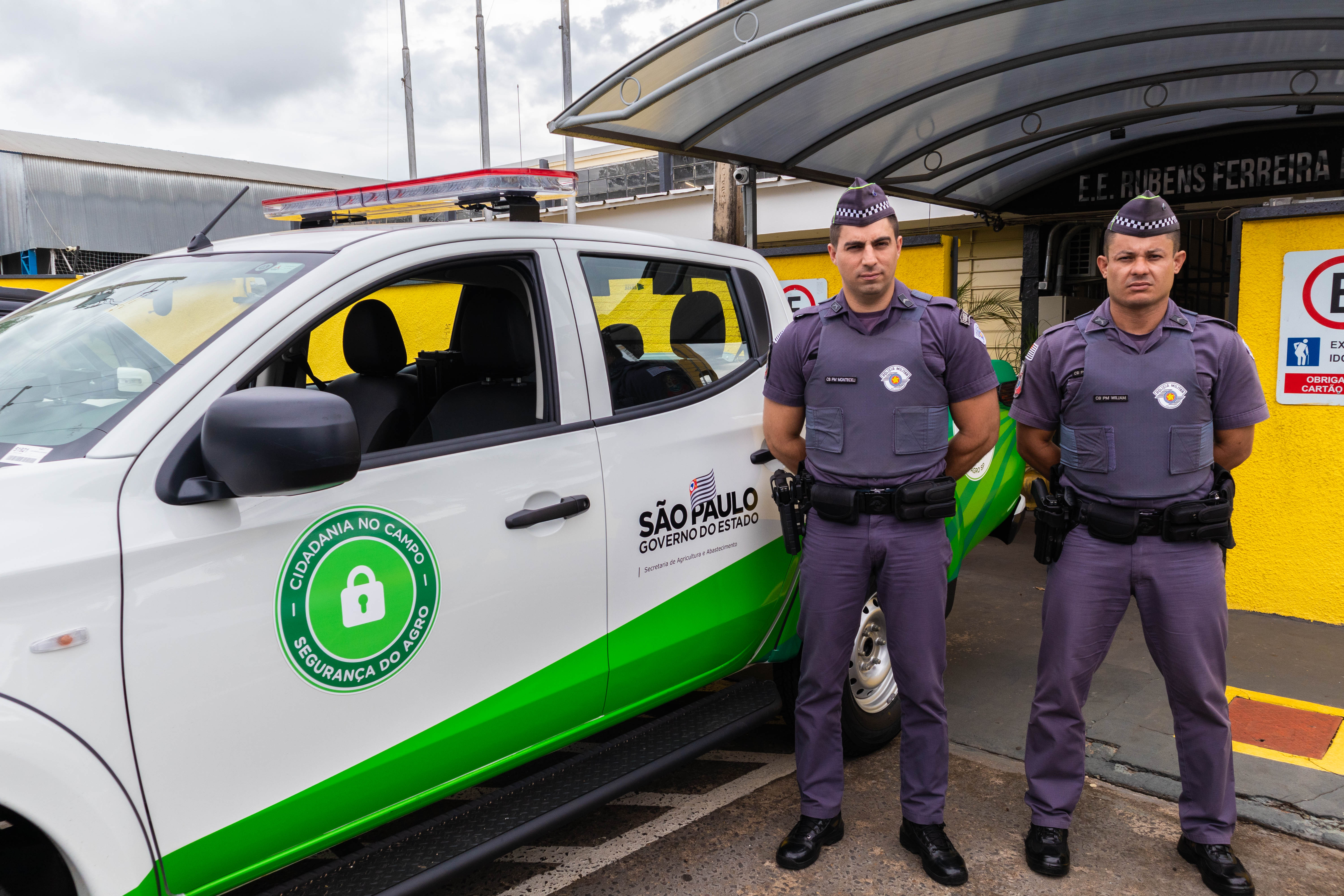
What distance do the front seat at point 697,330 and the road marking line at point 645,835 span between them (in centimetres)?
150

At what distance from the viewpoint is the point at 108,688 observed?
1.79m

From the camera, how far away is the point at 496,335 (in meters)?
3.02

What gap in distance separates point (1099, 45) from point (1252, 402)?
3032 millimetres

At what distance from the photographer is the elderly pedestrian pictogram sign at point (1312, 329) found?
5023mm

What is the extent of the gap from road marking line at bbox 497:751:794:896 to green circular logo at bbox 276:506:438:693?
1141 mm

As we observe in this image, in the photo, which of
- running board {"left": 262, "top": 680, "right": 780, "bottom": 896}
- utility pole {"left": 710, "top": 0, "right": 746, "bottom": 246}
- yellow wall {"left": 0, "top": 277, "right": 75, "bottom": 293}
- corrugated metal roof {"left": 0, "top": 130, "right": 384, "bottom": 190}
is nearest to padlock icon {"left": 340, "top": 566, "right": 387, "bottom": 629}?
running board {"left": 262, "top": 680, "right": 780, "bottom": 896}

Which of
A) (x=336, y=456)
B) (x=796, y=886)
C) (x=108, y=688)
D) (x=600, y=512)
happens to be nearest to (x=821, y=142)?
(x=600, y=512)

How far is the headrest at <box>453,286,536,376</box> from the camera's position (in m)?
2.93

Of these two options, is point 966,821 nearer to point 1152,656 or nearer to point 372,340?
point 1152,656

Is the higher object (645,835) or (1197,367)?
(1197,367)

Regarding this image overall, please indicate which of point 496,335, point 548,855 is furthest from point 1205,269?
point 548,855

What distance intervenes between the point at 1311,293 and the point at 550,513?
14.7 feet

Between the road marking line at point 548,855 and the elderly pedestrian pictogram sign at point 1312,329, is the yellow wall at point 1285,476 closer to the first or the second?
the elderly pedestrian pictogram sign at point 1312,329

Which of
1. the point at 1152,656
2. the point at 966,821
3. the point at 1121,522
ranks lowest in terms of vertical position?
the point at 966,821
